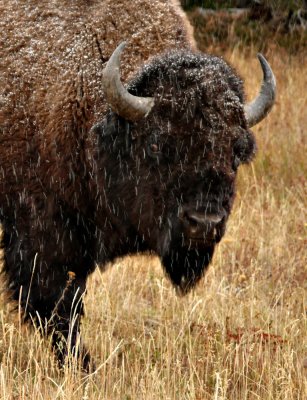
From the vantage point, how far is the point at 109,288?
5855 millimetres

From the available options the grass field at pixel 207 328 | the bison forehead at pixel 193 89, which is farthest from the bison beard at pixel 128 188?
the grass field at pixel 207 328

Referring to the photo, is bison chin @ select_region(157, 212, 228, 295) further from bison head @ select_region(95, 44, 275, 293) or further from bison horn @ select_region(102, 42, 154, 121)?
bison horn @ select_region(102, 42, 154, 121)

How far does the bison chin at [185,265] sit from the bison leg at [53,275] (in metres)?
0.43

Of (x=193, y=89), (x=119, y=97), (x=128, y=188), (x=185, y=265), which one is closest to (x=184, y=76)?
(x=193, y=89)

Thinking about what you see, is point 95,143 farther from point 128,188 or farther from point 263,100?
point 263,100

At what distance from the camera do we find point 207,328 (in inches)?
198

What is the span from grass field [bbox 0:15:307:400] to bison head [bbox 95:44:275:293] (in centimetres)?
47

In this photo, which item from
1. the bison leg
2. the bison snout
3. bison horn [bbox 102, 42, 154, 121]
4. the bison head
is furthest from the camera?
the bison leg

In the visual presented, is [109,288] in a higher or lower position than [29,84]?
lower

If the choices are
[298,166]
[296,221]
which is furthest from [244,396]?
[298,166]

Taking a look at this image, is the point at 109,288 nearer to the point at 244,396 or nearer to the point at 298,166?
the point at 244,396

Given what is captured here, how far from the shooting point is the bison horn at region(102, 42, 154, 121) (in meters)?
4.57

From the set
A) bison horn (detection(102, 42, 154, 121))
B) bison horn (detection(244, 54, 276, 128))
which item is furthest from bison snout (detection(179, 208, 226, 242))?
bison horn (detection(244, 54, 276, 128))

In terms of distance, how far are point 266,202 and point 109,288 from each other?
2092mm
